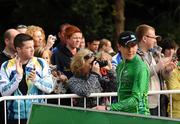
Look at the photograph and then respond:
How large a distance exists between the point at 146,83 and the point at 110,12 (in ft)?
56.6

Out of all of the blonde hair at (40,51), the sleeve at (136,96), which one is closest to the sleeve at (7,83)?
the blonde hair at (40,51)

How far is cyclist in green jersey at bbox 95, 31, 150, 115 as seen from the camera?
736 cm

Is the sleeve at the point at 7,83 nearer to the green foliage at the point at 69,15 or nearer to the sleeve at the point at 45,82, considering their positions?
the sleeve at the point at 45,82

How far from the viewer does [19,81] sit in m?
8.33

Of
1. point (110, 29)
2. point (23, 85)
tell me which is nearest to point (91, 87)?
point (23, 85)

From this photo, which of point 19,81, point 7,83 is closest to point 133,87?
point 19,81

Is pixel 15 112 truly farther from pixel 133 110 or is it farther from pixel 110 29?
pixel 110 29

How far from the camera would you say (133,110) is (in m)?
7.45

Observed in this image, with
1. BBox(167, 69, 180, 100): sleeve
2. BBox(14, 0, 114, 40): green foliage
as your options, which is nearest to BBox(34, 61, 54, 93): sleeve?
BBox(167, 69, 180, 100): sleeve

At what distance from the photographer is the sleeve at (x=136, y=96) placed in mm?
7340

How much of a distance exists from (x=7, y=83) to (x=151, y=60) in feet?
6.35

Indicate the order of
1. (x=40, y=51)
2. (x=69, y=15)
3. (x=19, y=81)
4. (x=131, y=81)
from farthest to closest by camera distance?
1. (x=69, y=15)
2. (x=40, y=51)
3. (x=19, y=81)
4. (x=131, y=81)

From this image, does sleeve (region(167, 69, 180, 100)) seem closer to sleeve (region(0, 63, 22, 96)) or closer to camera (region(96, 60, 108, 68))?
camera (region(96, 60, 108, 68))

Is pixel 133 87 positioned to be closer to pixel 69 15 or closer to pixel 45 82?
pixel 45 82
